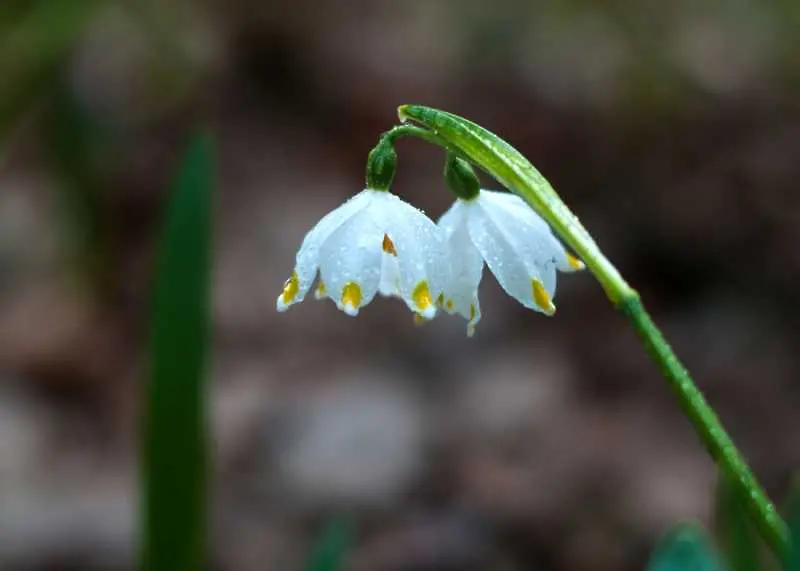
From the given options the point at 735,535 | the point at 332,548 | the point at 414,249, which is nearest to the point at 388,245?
the point at 414,249

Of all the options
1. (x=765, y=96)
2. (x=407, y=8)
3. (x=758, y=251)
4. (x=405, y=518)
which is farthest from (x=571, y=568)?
(x=407, y=8)

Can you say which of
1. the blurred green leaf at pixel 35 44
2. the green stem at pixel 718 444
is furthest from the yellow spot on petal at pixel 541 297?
the blurred green leaf at pixel 35 44

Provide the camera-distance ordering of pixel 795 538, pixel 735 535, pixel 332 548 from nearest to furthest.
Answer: pixel 795 538
pixel 735 535
pixel 332 548

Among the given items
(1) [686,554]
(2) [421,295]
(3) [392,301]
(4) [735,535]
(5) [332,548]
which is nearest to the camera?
(1) [686,554]

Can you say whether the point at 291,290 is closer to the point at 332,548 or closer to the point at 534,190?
the point at 534,190

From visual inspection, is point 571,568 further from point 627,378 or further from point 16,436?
point 16,436

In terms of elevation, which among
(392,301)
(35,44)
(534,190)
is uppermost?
(35,44)
